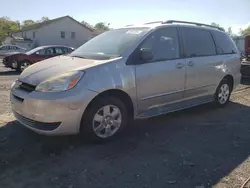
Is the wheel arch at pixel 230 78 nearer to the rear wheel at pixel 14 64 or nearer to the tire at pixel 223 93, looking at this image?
the tire at pixel 223 93

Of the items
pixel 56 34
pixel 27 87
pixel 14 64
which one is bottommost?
pixel 27 87

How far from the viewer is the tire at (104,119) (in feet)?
12.3

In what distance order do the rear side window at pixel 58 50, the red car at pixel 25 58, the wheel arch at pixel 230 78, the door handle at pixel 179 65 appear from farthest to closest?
the rear side window at pixel 58 50 < the red car at pixel 25 58 < the wheel arch at pixel 230 78 < the door handle at pixel 179 65

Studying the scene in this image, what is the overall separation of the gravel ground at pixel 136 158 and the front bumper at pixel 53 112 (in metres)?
0.33

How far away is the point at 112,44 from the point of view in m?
4.58

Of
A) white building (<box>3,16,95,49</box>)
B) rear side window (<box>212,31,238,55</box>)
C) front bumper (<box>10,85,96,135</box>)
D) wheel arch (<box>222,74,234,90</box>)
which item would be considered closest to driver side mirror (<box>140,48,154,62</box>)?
front bumper (<box>10,85,96,135</box>)

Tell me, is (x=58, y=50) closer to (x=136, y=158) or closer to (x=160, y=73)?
(x=160, y=73)

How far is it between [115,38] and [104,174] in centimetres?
250

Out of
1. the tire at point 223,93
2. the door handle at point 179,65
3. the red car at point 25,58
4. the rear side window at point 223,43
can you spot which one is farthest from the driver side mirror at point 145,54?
the red car at point 25,58

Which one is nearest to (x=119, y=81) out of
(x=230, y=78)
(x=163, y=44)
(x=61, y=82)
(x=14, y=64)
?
(x=61, y=82)

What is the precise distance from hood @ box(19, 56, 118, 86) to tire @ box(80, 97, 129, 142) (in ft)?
1.83

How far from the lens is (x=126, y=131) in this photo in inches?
179

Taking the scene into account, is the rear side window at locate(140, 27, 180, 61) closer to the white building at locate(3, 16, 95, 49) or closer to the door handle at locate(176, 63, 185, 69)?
the door handle at locate(176, 63, 185, 69)

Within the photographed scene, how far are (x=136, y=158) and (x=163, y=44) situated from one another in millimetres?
2096
